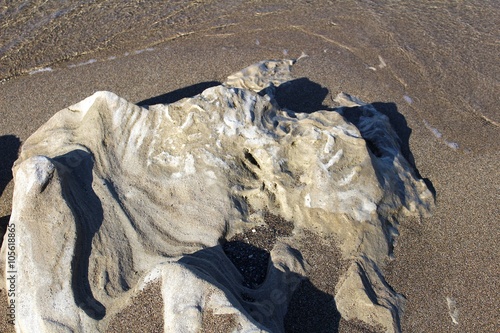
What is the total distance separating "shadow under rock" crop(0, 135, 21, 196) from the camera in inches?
215

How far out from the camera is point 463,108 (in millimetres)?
6113

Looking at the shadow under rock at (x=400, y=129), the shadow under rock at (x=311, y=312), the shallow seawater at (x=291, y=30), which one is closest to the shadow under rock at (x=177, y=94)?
the shallow seawater at (x=291, y=30)

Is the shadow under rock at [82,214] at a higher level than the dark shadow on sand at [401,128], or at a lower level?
higher

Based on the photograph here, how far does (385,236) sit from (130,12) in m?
6.00

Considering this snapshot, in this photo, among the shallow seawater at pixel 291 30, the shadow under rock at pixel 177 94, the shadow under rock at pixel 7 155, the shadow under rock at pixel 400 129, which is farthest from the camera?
the shallow seawater at pixel 291 30

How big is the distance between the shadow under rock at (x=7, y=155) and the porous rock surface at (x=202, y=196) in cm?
101

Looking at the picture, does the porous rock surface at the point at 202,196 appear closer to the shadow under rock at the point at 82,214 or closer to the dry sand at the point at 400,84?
the shadow under rock at the point at 82,214

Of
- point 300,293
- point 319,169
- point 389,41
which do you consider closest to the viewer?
point 300,293

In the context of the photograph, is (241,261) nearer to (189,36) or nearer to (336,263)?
(336,263)

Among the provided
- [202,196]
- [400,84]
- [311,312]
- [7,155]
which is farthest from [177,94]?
[311,312]

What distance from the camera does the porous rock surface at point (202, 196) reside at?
3.61 meters

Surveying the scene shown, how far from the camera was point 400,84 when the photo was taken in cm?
645

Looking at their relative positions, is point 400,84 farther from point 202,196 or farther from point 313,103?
point 202,196

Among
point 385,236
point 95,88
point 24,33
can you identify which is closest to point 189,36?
point 95,88
